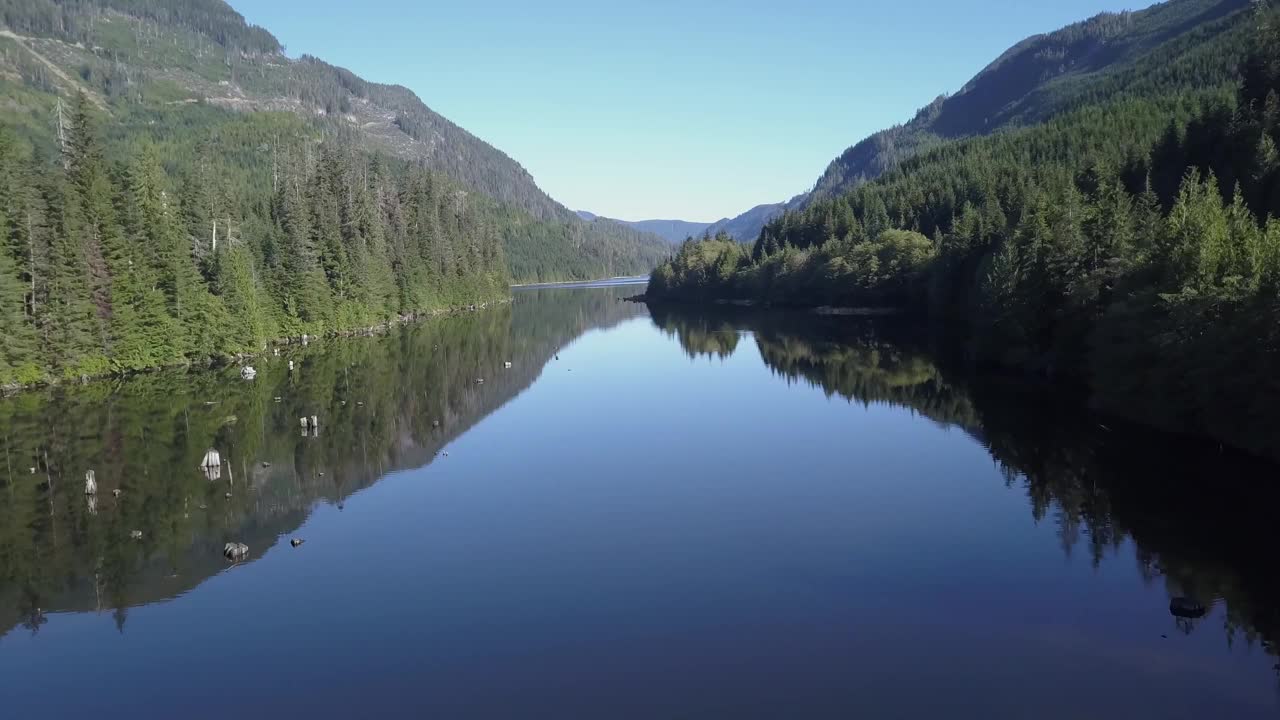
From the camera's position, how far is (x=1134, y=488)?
→ 40625 millimetres

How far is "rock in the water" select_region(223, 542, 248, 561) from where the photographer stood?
33.1 meters

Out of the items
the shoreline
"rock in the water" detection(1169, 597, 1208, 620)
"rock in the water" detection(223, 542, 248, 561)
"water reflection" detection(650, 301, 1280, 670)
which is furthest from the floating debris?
"rock in the water" detection(1169, 597, 1208, 620)

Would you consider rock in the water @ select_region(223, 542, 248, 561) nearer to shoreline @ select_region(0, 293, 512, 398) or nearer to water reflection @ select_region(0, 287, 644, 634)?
water reflection @ select_region(0, 287, 644, 634)

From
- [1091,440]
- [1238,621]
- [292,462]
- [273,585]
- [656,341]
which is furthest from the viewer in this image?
[656,341]

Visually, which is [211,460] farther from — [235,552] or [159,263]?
[159,263]

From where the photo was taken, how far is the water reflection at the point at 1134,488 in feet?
94.8

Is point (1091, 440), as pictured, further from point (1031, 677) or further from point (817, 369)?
point (817, 369)

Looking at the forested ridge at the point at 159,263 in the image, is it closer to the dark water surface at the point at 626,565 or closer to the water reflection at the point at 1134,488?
the dark water surface at the point at 626,565

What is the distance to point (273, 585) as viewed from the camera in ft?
101

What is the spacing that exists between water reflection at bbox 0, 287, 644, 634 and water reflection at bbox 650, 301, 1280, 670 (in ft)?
104

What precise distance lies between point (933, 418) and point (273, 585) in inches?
1746

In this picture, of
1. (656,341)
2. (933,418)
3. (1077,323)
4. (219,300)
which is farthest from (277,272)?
(1077,323)

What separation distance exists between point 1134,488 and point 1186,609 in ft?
48.5

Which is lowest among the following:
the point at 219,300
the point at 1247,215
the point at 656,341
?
the point at 656,341
